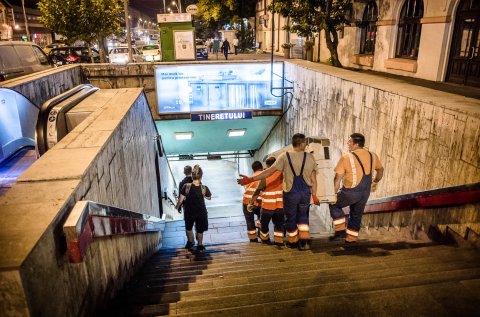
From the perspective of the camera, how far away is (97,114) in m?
5.70

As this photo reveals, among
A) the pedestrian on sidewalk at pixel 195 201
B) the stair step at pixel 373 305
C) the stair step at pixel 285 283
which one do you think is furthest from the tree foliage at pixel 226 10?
the stair step at pixel 373 305

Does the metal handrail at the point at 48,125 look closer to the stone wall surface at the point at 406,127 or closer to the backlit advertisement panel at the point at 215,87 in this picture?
the stone wall surface at the point at 406,127

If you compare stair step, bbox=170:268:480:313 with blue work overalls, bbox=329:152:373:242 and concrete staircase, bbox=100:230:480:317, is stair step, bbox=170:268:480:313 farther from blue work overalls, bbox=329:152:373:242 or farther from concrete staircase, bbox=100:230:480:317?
blue work overalls, bbox=329:152:373:242

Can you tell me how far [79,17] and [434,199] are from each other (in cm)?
1837

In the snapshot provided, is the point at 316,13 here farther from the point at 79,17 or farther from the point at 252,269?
the point at 79,17

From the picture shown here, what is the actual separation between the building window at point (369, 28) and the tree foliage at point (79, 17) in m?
12.6

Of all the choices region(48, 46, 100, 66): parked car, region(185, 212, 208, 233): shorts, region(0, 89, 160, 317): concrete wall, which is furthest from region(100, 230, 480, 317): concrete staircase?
region(48, 46, 100, 66): parked car

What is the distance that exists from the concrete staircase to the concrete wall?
443 millimetres

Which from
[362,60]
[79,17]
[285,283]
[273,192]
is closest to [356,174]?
[273,192]

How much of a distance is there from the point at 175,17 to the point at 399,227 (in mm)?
13728

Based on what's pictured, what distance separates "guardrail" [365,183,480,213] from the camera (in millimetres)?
4234

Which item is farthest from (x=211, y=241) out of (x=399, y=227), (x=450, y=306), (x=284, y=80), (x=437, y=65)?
(x=284, y=80)

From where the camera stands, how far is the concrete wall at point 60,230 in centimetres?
188

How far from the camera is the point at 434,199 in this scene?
4.84m
